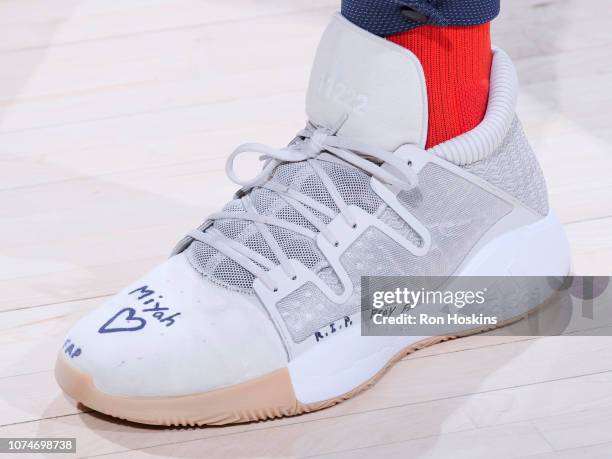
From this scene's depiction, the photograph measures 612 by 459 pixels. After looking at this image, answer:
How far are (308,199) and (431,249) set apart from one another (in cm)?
12

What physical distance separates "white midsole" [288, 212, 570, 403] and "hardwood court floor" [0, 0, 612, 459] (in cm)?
2

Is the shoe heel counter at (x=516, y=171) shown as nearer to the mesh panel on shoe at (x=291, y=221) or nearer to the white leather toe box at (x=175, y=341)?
the mesh panel on shoe at (x=291, y=221)

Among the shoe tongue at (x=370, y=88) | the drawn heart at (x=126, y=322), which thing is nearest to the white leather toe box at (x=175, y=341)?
the drawn heart at (x=126, y=322)

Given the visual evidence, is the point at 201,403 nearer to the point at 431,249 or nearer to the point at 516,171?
the point at 431,249

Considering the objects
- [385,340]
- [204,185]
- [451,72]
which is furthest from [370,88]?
[204,185]

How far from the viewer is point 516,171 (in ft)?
3.10

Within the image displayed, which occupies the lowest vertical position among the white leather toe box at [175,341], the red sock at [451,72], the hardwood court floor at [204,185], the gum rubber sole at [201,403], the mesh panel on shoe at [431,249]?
the hardwood court floor at [204,185]

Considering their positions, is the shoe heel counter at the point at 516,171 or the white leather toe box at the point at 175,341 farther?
the shoe heel counter at the point at 516,171

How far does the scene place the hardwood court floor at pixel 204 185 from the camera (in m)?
0.85

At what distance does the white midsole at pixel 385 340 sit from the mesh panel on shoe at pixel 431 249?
19 mm

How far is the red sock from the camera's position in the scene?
88cm

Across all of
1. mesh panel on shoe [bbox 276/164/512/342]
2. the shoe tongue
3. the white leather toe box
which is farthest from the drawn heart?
the shoe tongue

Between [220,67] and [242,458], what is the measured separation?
2.89 ft

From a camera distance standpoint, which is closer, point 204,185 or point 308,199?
point 308,199
